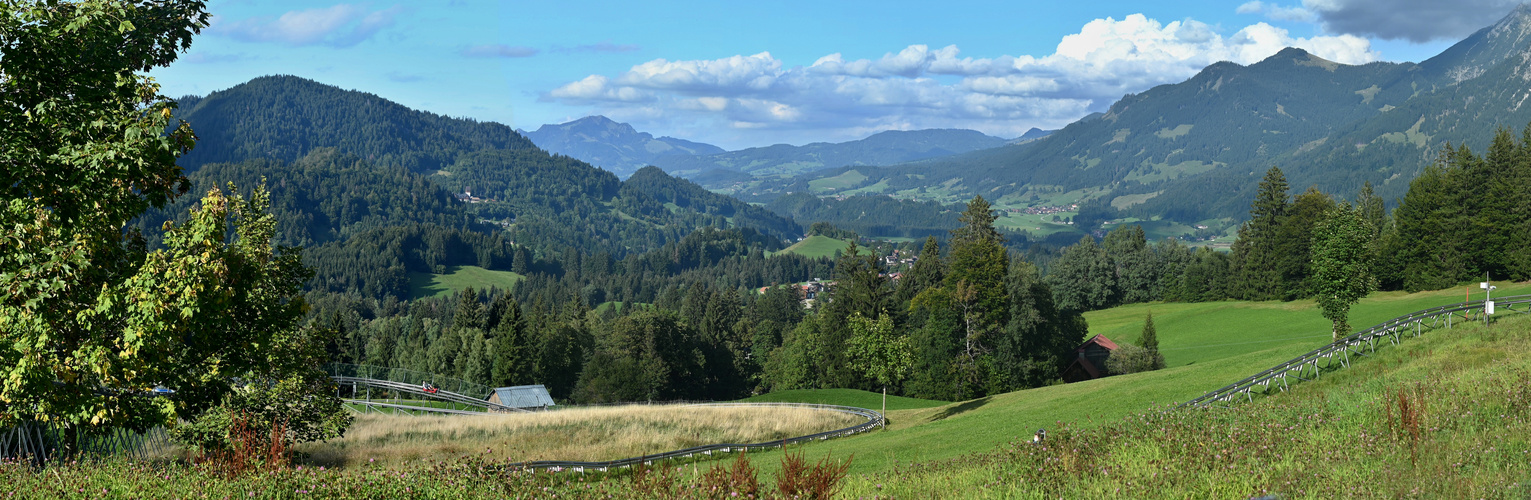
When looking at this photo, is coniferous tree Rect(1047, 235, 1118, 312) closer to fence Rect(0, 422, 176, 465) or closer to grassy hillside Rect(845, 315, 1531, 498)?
grassy hillside Rect(845, 315, 1531, 498)

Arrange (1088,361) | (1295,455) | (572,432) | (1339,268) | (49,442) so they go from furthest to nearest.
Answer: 1. (1088,361)
2. (1339,268)
3. (572,432)
4. (49,442)
5. (1295,455)

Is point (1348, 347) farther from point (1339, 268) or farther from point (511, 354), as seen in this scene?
point (511, 354)

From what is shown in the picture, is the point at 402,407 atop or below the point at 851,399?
atop

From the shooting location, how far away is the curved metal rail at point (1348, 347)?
943 inches

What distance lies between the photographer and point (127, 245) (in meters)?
13.4

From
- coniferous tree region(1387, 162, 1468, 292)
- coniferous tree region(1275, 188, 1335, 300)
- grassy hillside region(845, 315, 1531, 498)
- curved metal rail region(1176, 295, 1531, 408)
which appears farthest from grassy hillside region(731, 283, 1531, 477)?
coniferous tree region(1275, 188, 1335, 300)

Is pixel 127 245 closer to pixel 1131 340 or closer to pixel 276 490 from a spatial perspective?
pixel 276 490

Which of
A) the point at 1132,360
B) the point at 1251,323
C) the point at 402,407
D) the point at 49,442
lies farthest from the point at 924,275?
the point at 49,442

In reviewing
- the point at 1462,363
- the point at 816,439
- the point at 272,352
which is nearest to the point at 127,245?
the point at 272,352

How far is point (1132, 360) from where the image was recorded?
6725cm

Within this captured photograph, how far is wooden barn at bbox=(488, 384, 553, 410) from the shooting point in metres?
58.7

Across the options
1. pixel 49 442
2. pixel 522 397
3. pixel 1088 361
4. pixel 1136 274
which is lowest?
pixel 522 397

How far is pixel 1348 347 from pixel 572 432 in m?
27.2

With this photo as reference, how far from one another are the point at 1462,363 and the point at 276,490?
83.9 ft
